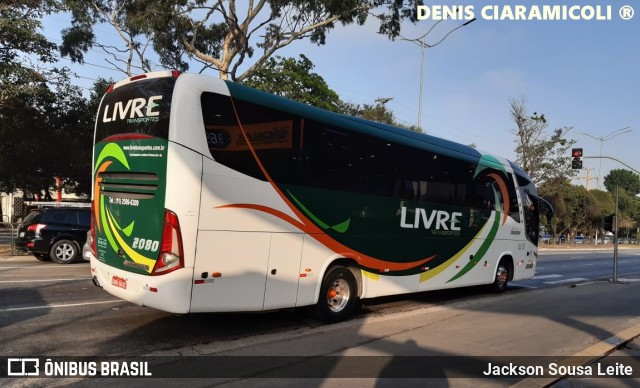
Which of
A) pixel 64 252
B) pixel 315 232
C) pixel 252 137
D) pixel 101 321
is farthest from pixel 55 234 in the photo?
pixel 252 137

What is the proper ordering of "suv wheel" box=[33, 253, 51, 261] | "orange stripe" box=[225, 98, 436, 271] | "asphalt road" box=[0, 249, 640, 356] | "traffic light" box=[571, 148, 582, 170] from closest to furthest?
1. "asphalt road" box=[0, 249, 640, 356]
2. "orange stripe" box=[225, 98, 436, 271]
3. "suv wheel" box=[33, 253, 51, 261]
4. "traffic light" box=[571, 148, 582, 170]

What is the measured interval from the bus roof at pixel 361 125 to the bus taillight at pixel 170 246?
6.11 feet

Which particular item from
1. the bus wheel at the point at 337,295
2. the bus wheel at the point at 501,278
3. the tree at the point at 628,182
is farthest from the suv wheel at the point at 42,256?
the tree at the point at 628,182

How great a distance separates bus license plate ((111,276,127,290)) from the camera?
6605 mm

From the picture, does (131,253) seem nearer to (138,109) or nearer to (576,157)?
(138,109)

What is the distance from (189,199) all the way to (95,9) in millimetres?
23805

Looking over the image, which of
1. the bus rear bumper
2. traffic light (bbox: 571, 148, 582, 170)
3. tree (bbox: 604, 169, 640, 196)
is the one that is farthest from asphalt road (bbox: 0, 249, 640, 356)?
tree (bbox: 604, 169, 640, 196)

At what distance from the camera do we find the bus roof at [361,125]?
6922 millimetres

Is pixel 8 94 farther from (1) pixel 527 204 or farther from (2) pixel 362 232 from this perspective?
(1) pixel 527 204

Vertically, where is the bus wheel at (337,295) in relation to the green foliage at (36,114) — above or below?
below

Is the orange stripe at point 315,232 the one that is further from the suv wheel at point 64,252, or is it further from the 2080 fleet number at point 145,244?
the suv wheel at point 64,252

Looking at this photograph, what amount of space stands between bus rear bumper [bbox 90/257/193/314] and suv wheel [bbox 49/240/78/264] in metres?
9.70

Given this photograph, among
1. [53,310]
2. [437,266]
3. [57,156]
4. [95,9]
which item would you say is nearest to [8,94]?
[57,156]

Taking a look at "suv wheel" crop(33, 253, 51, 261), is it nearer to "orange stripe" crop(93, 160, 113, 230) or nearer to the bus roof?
"orange stripe" crop(93, 160, 113, 230)
